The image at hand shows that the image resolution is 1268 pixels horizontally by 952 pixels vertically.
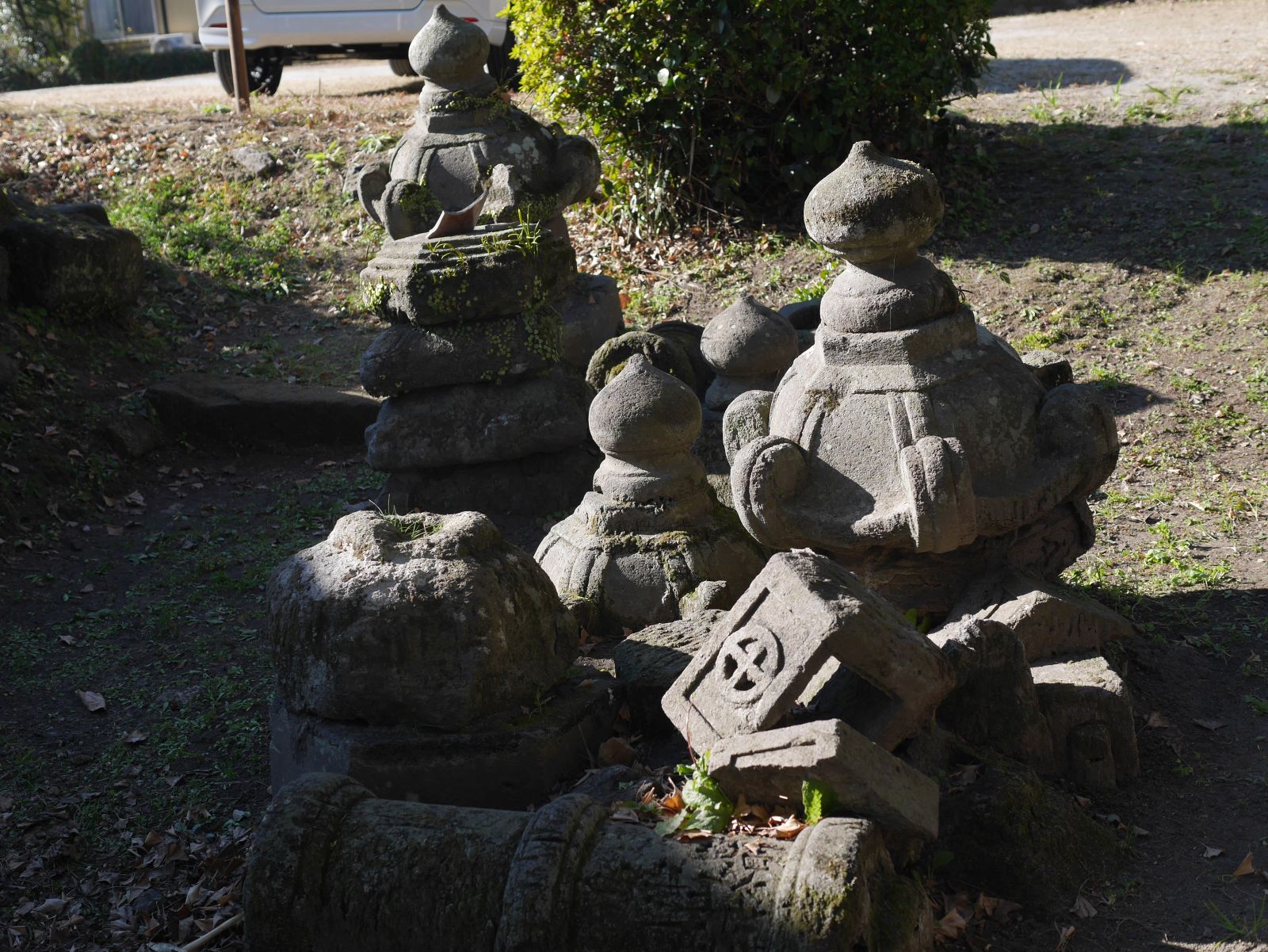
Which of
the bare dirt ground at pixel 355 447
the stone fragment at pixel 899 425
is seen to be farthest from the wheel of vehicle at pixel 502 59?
the stone fragment at pixel 899 425

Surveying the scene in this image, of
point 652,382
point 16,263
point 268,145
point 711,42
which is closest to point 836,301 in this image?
point 652,382

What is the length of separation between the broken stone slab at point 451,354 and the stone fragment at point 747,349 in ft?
3.35

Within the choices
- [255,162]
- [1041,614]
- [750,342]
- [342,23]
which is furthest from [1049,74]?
[1041,614]

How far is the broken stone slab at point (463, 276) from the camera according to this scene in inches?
245

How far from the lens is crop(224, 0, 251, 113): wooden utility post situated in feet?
40.5

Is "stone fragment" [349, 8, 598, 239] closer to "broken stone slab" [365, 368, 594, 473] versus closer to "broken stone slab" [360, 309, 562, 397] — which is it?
"broken stone slab" [360, 309, 562, 397]

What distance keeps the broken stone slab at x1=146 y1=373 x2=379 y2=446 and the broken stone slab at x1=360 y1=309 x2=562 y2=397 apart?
1614 mm

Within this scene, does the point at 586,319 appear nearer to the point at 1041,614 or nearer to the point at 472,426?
the point at 472,426

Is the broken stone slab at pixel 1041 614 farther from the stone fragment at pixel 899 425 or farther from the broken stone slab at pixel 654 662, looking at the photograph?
the broken stone slab at pixel 654 662

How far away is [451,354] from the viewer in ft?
20.9

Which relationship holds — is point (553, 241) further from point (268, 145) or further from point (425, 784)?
point (268, 145)

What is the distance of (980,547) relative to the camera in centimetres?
437

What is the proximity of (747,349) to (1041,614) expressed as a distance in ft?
7.09

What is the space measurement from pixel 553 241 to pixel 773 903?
4.32m
